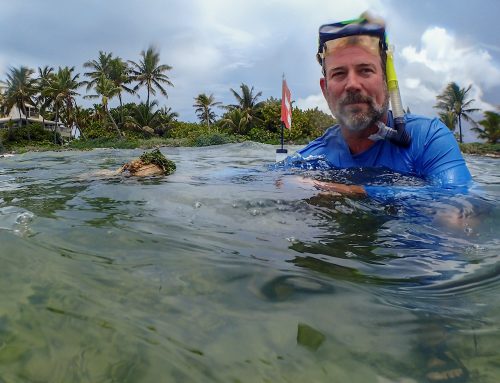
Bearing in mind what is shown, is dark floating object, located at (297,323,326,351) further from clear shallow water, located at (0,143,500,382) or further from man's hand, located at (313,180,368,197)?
man's hand, located at (313,180,368,197)

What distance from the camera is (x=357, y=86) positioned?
3090 mm

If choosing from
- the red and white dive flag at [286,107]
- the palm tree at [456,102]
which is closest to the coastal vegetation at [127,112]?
the palm tree at [456,102]

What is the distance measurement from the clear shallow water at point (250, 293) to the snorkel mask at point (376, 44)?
709 millimetres

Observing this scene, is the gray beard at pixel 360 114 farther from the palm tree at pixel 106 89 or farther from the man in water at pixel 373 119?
the palm tree at pixel 106 89

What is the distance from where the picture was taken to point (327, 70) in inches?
129

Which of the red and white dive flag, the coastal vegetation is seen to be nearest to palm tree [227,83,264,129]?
the coastal vegetation

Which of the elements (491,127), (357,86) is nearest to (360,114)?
(357,86)

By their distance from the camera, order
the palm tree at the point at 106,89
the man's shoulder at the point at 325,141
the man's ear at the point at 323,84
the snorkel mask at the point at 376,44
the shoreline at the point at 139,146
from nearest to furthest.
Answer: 1. the snorkel mask at the point at 376,44
2. the man's ear at the point at 323,84
3. the man's shoulder at the point at 325,141
4. the shoreline at the point at 139,146
5. the palm tree at the point at 106,89

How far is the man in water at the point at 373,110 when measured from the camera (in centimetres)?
297

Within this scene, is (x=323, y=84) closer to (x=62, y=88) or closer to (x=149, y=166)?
(x=149, y=166)

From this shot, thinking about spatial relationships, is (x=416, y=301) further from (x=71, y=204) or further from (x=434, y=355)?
(x=71, y=204)

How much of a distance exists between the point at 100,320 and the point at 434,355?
3.02ft

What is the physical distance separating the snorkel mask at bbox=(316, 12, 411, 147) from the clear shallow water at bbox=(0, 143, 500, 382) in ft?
2.33

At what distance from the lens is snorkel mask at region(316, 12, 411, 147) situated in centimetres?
309
